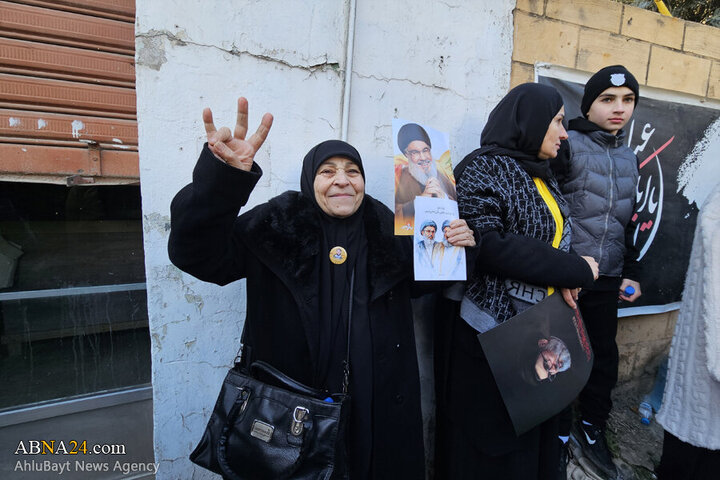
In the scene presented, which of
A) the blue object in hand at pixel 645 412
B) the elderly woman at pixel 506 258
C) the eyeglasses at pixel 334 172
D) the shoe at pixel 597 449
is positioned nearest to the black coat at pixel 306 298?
the eyeglasses at pixel 334 172

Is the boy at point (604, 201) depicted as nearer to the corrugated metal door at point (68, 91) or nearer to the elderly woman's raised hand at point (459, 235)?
the elderly woman's raised hand at point (459, 235)

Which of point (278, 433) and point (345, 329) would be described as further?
point (345, 329)

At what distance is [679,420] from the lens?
5.88 feet

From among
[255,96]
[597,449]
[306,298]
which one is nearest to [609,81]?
[255,96]

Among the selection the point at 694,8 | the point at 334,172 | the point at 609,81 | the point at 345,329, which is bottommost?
the point at 345,329

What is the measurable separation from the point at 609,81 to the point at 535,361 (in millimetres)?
1642

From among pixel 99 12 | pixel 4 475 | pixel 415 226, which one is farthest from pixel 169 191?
pixel 4 475

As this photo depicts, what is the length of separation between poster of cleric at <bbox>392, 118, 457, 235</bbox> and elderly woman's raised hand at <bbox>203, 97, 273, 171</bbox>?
0.47m

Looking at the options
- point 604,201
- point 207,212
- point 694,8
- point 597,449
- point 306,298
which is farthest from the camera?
point 694,8

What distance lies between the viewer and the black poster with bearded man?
2752 mm

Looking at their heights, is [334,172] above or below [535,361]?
above

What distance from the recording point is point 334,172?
4.80 ft

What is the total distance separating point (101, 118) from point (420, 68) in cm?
164

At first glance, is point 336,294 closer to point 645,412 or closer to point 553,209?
point 553,209
